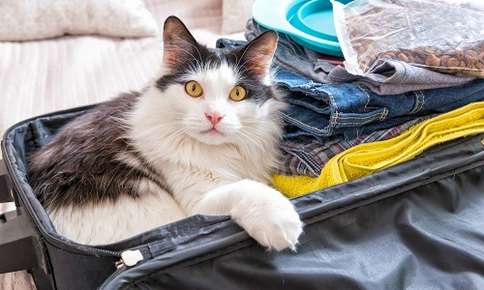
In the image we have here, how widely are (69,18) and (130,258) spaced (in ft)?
4.51

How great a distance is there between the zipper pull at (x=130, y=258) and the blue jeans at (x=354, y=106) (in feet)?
1.43

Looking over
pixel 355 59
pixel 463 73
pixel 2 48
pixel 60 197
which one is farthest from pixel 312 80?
pixel 2 48

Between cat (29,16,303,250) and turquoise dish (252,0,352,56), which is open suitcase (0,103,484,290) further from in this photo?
turquoise dish (252,0,352,56)

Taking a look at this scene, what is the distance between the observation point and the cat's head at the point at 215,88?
0.93m

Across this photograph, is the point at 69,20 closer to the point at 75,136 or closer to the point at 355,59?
the point at 75,136

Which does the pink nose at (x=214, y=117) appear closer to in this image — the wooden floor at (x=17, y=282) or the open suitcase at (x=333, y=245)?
the open suitcase at (x=333, y=245)

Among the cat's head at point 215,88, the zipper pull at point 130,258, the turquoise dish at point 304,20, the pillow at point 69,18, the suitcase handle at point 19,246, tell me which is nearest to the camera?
the zipper pull at point 130,258

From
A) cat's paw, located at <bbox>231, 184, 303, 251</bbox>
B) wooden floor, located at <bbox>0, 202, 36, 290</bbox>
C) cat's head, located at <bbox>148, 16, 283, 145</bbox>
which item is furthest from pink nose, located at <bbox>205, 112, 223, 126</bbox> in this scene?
wooden floor, located at <bbox>0, 202, 36, 290</bbox>

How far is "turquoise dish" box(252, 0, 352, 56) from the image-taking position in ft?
3.56

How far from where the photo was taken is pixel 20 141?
1.06 m

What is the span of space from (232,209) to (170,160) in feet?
0.83

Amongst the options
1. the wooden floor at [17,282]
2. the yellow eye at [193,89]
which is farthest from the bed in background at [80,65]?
the yellow eye at [193,89]

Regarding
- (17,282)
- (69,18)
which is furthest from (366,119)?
(69,18)

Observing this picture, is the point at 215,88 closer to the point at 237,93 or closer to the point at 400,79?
the point at 237,93
